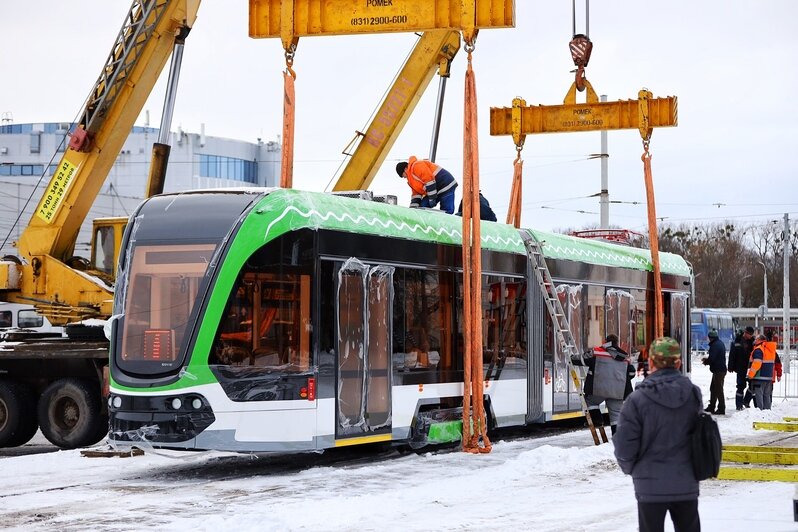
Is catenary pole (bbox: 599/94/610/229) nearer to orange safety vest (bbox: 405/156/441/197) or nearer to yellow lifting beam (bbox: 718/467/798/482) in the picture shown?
orange safety vest (bbox: 405/156/441/197)

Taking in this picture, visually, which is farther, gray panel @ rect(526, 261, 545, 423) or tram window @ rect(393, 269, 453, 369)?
gray panel @ rect(526, 261, 545, 423)

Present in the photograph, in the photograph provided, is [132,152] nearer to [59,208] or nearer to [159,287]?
[59,208]

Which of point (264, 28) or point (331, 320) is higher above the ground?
point (264, 28)

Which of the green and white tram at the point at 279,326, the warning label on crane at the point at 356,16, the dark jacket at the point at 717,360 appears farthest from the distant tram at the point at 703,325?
the green and white tram at the point at 279,326

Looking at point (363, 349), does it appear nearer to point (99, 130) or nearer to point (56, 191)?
point (99, 130)

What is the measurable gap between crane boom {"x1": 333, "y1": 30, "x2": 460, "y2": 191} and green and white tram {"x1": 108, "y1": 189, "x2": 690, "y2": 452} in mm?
6244

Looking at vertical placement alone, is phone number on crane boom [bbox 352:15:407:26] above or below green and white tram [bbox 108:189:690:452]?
above

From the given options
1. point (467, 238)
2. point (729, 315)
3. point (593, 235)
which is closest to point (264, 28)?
point (467, 238)

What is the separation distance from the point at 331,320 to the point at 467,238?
106 inches

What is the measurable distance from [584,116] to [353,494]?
44.3 feet

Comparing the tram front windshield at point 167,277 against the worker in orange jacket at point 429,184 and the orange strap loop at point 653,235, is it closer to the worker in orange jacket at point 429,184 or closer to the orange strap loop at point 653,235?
the worker in orange jacket at point 429,184

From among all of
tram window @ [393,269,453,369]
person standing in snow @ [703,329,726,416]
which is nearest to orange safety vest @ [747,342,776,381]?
person standing in snow @ [703,329,726,416]

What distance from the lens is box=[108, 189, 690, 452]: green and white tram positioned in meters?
12.9

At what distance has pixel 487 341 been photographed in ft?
55.8
